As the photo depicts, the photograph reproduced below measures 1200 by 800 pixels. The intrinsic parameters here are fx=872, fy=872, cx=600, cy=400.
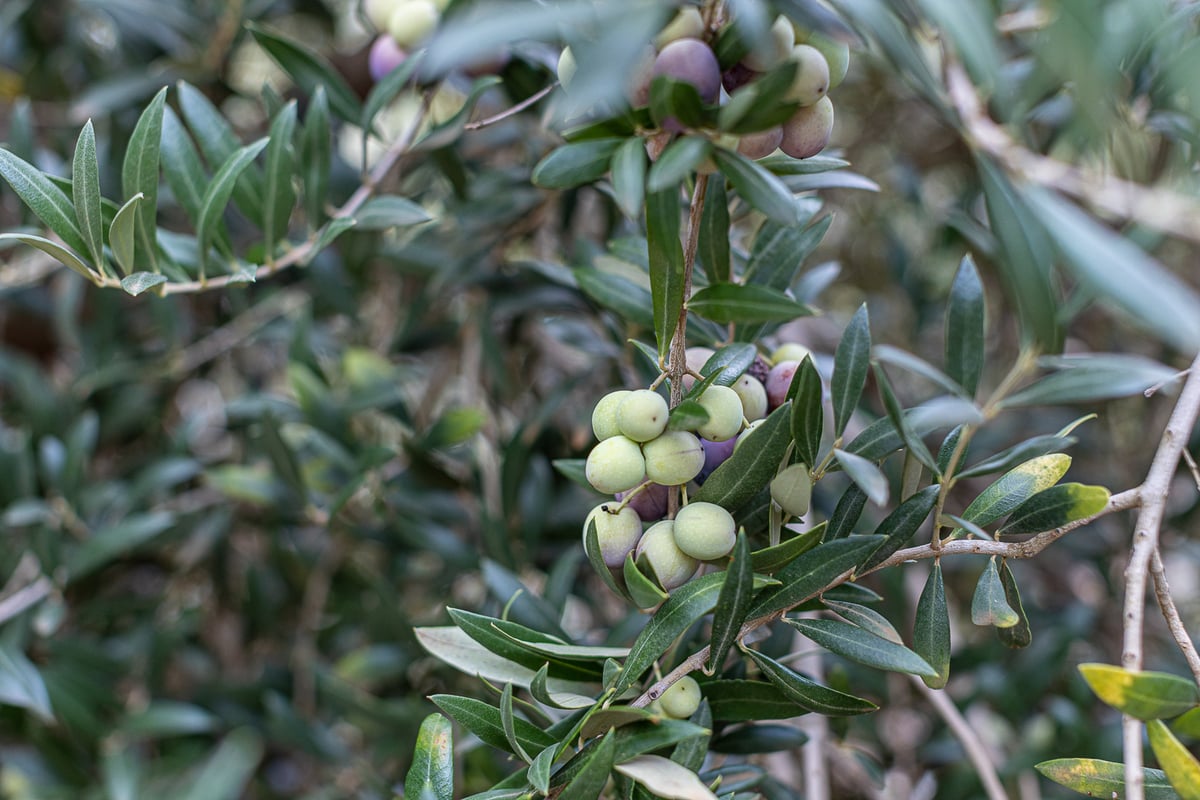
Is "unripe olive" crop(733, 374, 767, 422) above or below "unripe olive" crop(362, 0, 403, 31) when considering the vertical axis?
below

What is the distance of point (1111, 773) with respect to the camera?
439 mm

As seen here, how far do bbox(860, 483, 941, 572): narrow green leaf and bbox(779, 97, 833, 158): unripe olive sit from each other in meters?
0.18

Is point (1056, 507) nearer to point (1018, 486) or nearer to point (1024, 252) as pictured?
point (1018, 486)

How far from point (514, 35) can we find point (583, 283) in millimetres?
268

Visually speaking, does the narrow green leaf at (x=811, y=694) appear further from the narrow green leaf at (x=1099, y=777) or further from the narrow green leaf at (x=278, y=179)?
the narrow green leaf at (x=278, y=179)

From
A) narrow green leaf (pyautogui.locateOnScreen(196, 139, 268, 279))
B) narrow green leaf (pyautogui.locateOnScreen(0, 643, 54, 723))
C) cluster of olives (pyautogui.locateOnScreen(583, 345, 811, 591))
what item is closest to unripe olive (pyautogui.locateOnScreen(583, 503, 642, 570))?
cluster of olives (pyautogui.locateOnScreen(583, 345, 811, 591))

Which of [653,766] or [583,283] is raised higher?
[583,283]

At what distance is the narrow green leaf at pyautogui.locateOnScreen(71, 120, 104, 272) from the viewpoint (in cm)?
47

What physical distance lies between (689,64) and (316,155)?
399 millimetres

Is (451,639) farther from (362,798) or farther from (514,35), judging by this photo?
(362,798)

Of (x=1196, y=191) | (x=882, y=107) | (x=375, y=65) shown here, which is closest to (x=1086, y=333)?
(x=882, y=107)

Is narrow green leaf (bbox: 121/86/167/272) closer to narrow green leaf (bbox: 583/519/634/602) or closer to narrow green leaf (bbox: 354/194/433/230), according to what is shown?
narrow green leaf (bbox: 354/194/433/230)

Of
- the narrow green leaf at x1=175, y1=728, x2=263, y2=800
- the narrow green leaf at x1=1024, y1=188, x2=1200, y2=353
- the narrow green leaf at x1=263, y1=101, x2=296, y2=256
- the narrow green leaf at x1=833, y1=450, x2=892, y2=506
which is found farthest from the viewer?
the narrow green leaf at x1=175, y1=728, x2=263, y2=800

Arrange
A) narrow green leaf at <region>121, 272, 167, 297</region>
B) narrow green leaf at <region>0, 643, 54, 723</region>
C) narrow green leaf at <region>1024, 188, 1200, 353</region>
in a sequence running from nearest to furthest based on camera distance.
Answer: narrow green leaf at <region>1024, 188, 1200, 353</region>
narrow green leaf at <region>121, 272, 167, 297</region>
narrow green leaf at <region>0, 643, 54, 723</region>
